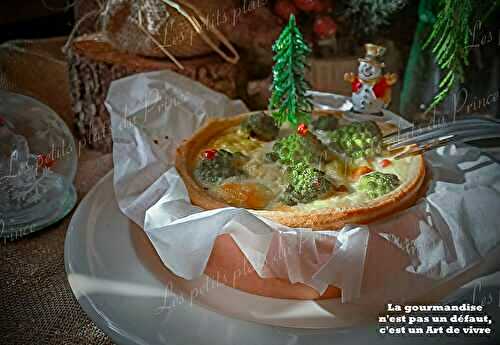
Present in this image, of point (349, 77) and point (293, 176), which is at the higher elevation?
point (349, 77)

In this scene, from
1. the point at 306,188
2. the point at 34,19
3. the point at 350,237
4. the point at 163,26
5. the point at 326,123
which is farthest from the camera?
the point at 34,19

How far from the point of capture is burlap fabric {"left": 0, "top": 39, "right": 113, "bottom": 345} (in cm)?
95

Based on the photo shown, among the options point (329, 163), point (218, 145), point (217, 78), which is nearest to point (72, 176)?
point (218, 145)

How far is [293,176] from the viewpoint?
3.45 ft

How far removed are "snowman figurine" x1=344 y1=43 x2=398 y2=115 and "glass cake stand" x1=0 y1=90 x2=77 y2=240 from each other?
2.09 ft

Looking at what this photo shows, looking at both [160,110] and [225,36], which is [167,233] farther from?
[225,36]

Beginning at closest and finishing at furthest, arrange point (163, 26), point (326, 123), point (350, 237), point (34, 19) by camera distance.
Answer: point (350, 237) → point (326, 123) → point (163, 26) → point (34, 19)

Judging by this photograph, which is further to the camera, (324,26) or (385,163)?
(324,26)

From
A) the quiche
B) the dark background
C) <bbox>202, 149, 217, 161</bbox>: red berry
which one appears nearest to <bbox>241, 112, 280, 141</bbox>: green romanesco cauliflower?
the quiche

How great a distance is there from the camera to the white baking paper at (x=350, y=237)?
2.92 ft

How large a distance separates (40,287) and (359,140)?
655 millimetres

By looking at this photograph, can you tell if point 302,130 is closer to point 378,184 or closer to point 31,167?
point 378,184

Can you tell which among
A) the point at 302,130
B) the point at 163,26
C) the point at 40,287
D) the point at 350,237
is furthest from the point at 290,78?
the point at 40,287

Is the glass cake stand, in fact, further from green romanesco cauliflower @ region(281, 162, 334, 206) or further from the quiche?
green romanesco cauliflower @ region(281, 162, 334, 206)
